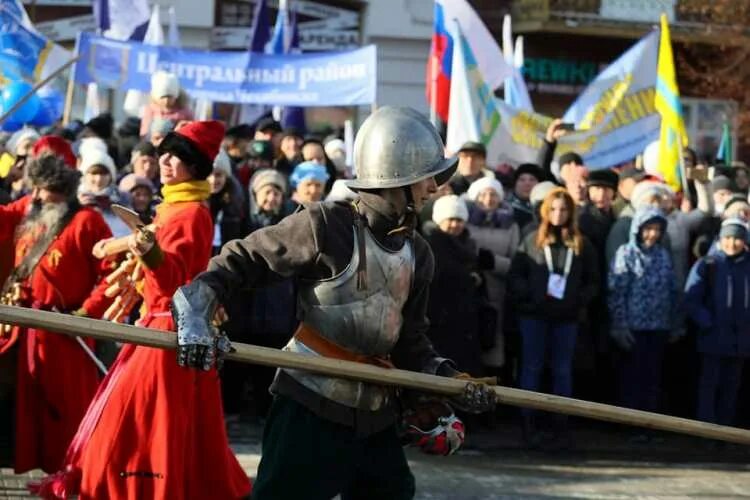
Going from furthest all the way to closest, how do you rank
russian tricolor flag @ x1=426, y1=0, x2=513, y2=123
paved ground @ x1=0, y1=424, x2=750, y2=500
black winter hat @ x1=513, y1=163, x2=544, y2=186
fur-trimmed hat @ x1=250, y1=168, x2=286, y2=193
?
russian tricolor flag @ x1=426, y1=0, x2=513, y2=123, black winter hat @ x1=513, y1=163, x2=544, y2=186, fur-trimmed hat @ x1=250, y1=168, x2=286, y2=193, paved ground @ x1=0, y1=424, x2=750, y2=500

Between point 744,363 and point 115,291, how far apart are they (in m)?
5.73

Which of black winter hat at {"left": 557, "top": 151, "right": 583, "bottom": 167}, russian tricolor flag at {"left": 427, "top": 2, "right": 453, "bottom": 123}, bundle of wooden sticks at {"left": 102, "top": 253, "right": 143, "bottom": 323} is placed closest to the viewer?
bundle of wooden sticks at {"left": 102, "top": 253, "right": 143, "bottom": 323}

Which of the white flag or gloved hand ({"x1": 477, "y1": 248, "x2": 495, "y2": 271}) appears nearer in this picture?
gloved hand ({"x1": 477, "y1": 248, "x2": 495, "y2": 271})

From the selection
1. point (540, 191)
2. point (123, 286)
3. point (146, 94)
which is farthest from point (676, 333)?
point (146, 94)

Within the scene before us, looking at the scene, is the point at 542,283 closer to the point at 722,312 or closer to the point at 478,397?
the point at 722,312

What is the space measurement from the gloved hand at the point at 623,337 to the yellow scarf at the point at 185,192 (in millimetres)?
4515

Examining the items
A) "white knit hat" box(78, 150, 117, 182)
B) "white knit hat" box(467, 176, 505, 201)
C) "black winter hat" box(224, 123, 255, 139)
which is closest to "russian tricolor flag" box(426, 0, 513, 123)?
"black winter hat" box(224, 123, 255, 139)

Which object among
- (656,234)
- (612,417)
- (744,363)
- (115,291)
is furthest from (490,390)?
(744,363)

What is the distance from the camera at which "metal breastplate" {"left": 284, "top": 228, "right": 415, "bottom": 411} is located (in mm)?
5121

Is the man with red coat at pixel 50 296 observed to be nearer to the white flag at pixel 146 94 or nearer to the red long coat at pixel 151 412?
the red long coat at pixel 151 412

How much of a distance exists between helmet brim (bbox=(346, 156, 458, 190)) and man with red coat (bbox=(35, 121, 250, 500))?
1.53 m

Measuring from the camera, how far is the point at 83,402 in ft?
25.6

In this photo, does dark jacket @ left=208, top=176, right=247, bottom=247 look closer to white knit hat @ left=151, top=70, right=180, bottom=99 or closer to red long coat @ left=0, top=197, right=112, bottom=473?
white knit hat @ left=151, top=70, right=180, bottom=99

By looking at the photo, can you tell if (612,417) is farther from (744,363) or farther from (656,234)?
(744,363)
